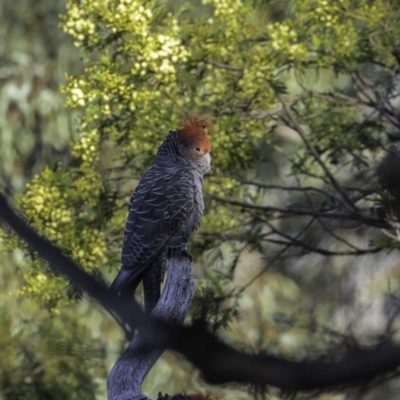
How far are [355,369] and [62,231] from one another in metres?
2.29

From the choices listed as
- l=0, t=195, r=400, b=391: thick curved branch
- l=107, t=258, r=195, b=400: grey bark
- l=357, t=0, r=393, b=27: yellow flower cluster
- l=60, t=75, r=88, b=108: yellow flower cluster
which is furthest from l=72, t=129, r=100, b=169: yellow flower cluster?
l=0, t=195, r=400, b=391: thick curved branch

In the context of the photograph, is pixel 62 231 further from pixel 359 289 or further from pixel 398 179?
pixel 398 179

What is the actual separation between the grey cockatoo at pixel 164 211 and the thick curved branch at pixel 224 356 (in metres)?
1.38

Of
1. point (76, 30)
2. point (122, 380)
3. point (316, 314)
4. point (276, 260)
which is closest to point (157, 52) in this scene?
point (76, 30)

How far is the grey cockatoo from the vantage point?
1.97 metres

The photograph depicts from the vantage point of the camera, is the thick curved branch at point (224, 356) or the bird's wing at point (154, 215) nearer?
the thick curved branch at point (224, 356)

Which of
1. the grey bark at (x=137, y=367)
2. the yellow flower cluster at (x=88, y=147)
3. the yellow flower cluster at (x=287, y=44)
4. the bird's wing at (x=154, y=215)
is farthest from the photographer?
the yellow flower cluster at (x=88, y=147)

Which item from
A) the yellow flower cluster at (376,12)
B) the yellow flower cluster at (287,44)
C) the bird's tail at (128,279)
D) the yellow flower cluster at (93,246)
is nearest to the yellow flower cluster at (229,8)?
the yellow flower cluster at (287,44)

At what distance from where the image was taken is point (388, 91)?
2846 millimetres

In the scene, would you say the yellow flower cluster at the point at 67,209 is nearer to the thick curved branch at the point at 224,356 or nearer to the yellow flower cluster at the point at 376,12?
the yellow flower cluster at the point at 376,12

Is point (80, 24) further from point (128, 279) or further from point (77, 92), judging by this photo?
point (128, 279)

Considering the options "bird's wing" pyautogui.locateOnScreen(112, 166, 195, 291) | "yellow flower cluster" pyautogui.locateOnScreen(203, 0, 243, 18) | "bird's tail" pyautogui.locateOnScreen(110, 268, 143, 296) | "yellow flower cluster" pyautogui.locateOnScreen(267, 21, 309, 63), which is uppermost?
"yellow flower cluster" pyautogui.locateOnScreen(203, 0, 243, 18)

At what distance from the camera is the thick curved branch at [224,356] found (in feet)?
1.65

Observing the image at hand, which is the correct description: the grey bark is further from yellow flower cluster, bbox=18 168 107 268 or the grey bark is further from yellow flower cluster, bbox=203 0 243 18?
yellow flower cluster, bbox=203 0 243 18
